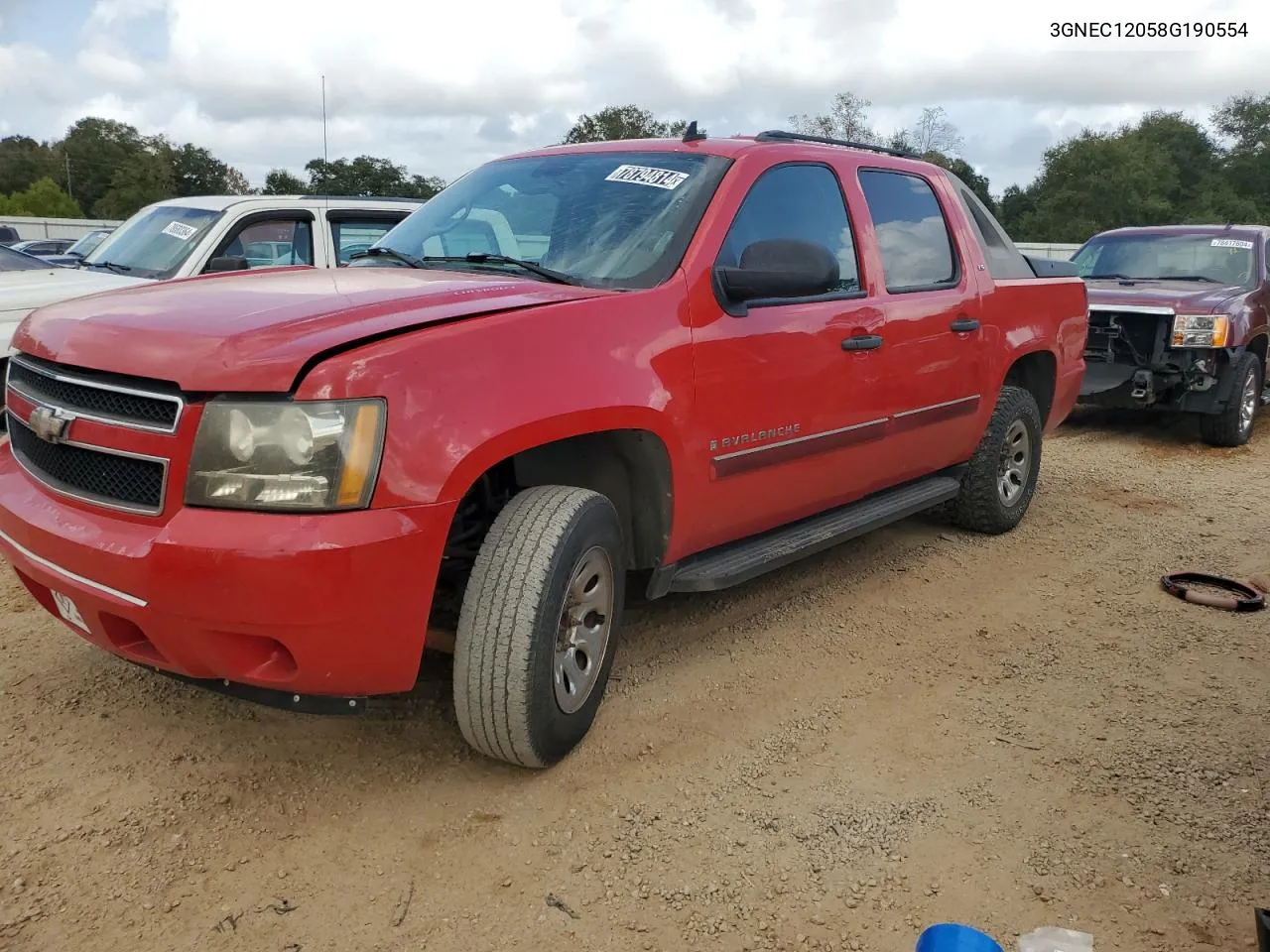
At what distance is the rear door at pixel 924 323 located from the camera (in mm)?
4160

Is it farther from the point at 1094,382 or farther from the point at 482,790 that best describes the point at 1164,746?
the point at 1094,382

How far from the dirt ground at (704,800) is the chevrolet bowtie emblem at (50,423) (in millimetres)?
969

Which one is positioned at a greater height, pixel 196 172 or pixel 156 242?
pixel 196 172

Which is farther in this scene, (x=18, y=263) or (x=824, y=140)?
(x=18, y=263)

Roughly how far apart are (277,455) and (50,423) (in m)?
0.74

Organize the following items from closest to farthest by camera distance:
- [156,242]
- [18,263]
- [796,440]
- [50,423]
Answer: [50,423] < [796,440] < [156,242] < [18,263]

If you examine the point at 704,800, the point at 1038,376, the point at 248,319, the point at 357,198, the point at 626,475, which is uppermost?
the point at 357,198

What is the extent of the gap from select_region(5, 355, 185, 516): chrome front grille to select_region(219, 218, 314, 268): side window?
13.7ft

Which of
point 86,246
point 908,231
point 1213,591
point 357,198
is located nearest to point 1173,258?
point 1213,591

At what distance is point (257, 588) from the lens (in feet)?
7.45

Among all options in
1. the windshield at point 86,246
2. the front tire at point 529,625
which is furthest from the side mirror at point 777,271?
the windshield at point 86,246

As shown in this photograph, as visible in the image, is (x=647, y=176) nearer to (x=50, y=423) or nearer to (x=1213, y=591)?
(x=50, y=423)

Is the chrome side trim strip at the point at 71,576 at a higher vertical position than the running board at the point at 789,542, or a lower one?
higher

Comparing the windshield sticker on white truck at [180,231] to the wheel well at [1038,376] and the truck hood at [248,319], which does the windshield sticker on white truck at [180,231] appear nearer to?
the truck hood at [248,319]
